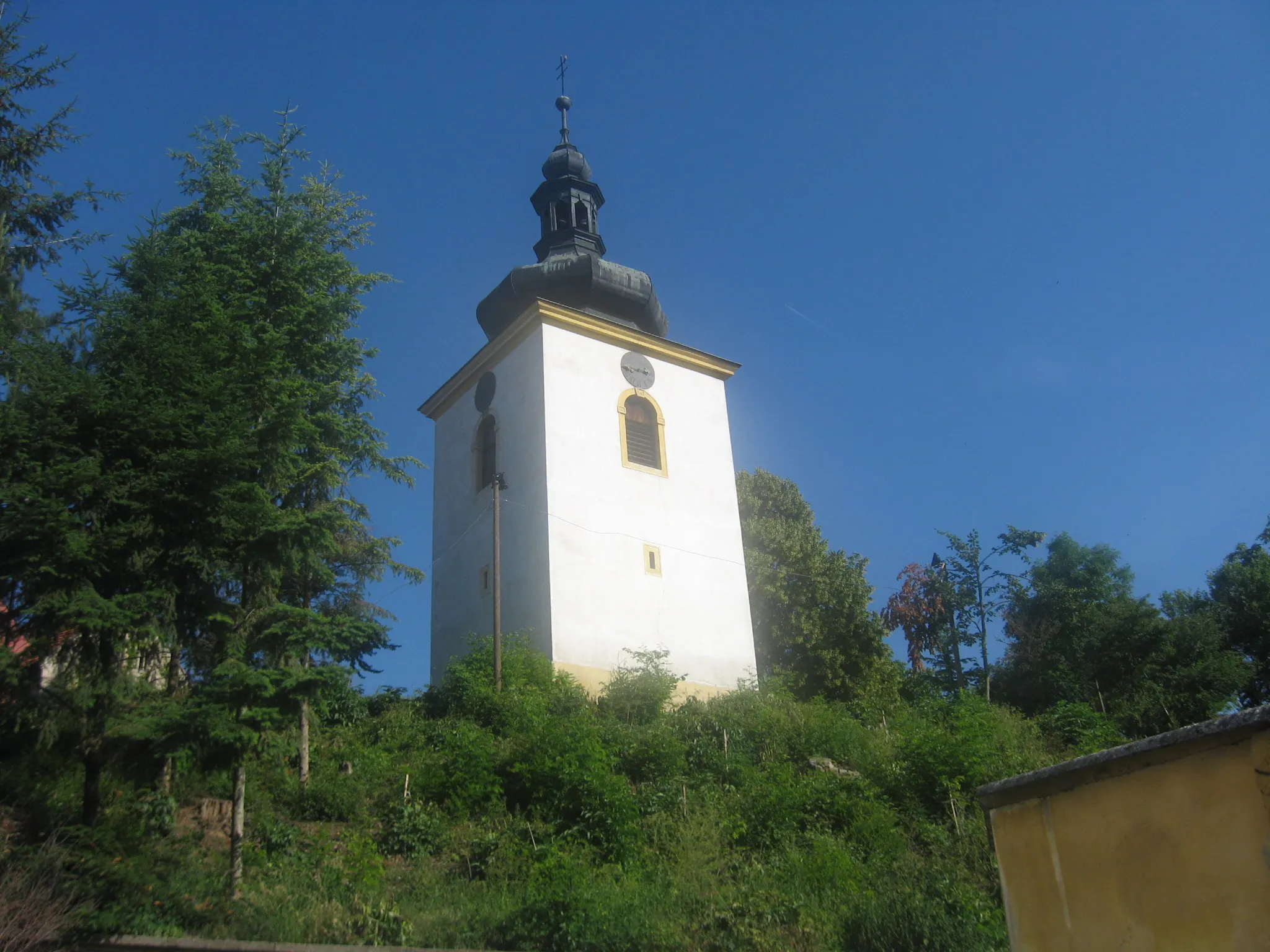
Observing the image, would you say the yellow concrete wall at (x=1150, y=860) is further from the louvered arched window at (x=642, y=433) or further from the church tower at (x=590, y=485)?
the louvered arched window at (x=642, y=433)

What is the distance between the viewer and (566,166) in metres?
32.8

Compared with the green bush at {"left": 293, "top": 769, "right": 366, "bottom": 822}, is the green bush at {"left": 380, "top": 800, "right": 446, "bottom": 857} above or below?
below

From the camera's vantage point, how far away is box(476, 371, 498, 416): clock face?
2803cm

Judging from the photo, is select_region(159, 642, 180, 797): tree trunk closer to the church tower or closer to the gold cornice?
the church tower

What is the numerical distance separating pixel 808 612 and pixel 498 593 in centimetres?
970

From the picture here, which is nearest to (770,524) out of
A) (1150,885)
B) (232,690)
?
(232,690)

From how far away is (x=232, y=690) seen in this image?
12.2m

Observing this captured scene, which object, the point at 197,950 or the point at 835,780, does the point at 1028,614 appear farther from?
the point at 197,950

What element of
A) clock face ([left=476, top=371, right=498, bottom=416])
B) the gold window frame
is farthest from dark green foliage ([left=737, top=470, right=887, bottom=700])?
clock face ([left=476, top=371, right=498, bottom=416])

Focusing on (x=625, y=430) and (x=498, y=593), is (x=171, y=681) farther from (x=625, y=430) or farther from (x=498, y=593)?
(x=625, y=430)

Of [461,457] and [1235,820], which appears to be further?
[461,457]

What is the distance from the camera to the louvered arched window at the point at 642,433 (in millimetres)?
26531

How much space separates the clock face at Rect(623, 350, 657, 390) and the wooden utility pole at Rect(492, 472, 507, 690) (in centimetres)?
381

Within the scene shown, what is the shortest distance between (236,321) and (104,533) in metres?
4.46
